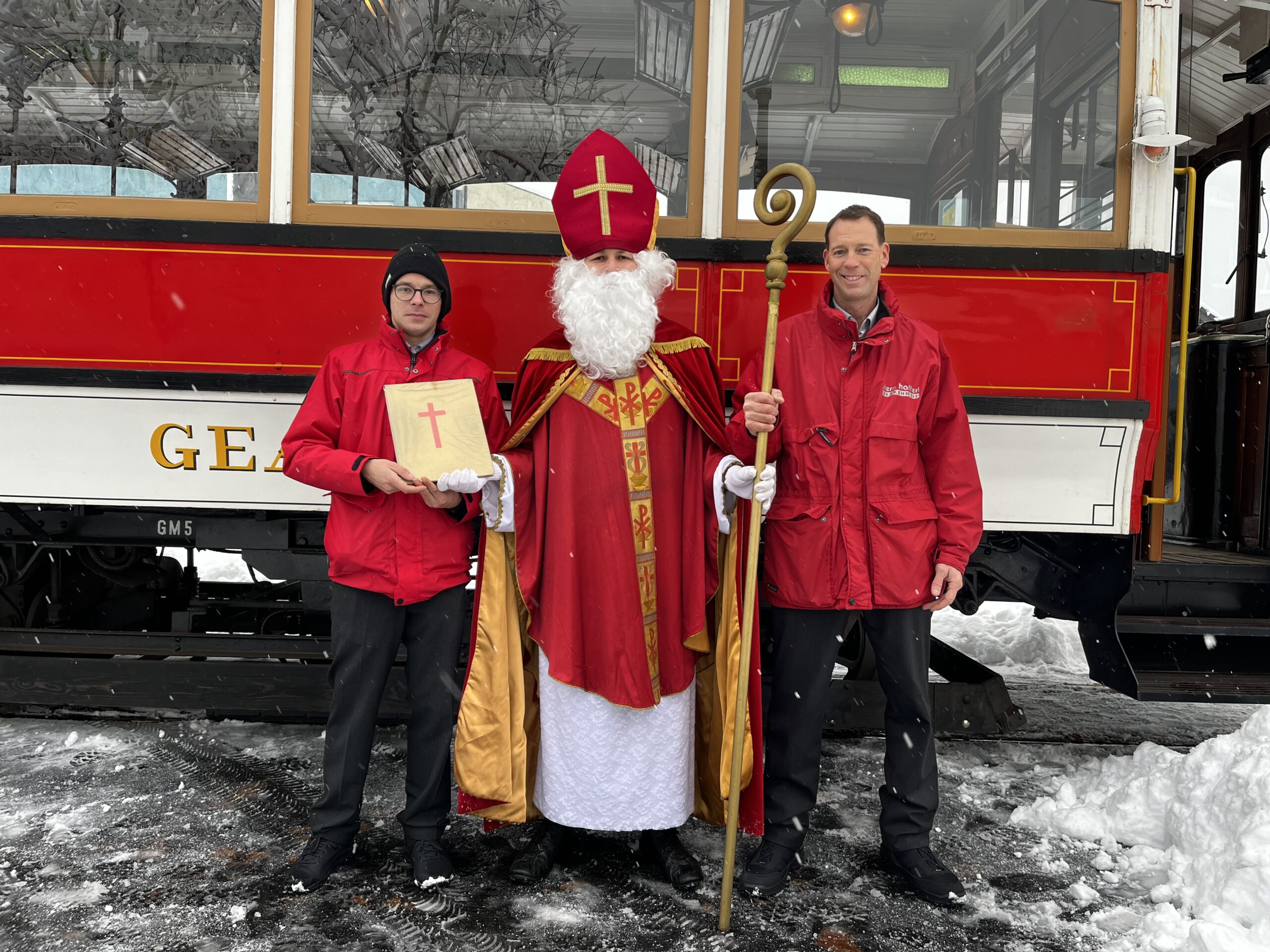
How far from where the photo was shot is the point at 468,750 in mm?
2637

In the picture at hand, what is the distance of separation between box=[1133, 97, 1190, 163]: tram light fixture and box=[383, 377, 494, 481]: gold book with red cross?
232 cm

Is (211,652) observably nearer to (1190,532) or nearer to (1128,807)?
(1128,807)

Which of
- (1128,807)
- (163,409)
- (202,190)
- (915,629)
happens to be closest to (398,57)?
(202,190)

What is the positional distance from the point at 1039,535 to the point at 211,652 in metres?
3.11

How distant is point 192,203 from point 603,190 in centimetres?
146

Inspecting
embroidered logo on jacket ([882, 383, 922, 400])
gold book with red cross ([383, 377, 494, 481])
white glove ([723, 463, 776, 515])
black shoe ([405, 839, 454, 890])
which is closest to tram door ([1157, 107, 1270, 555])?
embroidered logo on jacket ([882, 383, 922, 400])

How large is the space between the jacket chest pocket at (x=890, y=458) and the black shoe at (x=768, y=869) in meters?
1.05

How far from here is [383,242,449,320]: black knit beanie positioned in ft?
8.28

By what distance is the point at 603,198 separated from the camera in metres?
2.57

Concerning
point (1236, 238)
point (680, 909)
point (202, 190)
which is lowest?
point (680, 909)

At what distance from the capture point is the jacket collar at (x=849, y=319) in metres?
2.49

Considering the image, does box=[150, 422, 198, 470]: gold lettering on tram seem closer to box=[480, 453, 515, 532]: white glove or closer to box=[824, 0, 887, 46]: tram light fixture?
box=[480, 453, 515, 532]: white glove

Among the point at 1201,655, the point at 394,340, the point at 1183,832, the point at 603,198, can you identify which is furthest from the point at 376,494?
the point at 1201,655

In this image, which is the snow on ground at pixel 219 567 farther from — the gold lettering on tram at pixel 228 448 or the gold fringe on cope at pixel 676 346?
the gold fringe on cope at pixel 676 346
